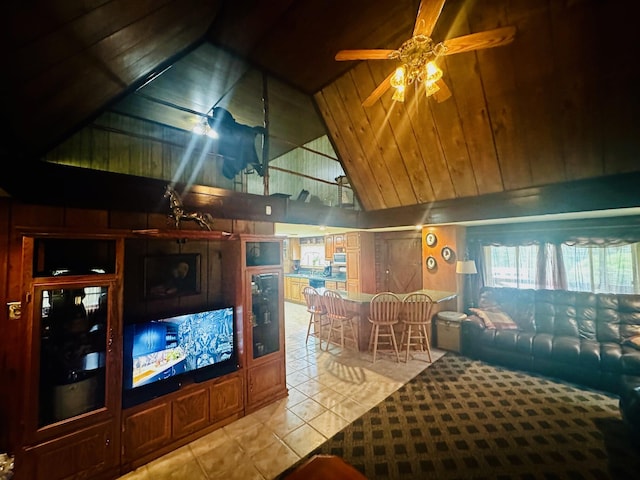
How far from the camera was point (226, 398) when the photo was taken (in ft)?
Result: 8.71

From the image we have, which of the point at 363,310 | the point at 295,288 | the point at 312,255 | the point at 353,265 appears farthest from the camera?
the point at 312,255

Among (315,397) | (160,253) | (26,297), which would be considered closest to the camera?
(26,297)

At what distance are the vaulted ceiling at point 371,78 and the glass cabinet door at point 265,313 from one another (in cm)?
215

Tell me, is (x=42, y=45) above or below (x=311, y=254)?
above

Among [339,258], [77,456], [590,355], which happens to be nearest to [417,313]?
[590,355]

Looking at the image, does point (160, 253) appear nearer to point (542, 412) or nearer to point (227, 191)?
point (227, 191)

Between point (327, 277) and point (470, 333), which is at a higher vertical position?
point (327, 277)

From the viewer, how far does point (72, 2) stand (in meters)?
1.04

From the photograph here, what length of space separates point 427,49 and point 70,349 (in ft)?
11.7

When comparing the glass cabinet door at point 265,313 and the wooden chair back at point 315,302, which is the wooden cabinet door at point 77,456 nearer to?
the glass cabinet door at point 265,313

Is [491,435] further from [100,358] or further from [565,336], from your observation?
[100,358]

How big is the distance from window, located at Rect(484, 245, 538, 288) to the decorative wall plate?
1.01 metres

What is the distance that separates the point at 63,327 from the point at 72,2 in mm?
2079

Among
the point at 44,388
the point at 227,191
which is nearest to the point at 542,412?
the point at 227,191
